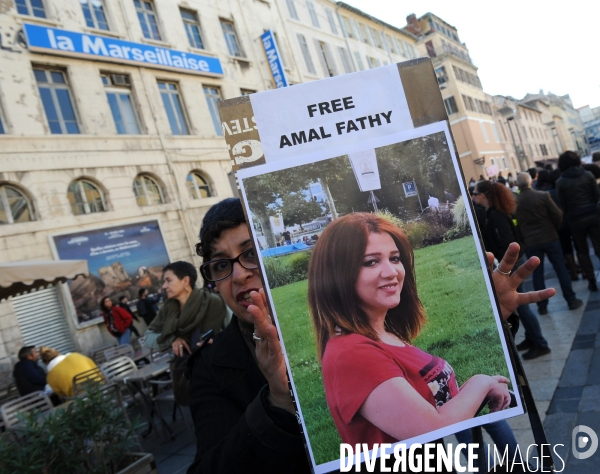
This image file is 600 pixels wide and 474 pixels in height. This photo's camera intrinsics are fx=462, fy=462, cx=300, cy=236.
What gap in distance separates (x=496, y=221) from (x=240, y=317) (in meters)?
4.82

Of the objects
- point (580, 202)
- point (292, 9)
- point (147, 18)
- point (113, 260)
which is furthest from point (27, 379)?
point (292, 9)

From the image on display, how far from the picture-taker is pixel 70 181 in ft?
44.0

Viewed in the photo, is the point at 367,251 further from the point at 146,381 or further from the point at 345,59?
the point at 345,59

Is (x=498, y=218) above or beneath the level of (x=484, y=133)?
beneath

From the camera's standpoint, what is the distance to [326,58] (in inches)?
1125

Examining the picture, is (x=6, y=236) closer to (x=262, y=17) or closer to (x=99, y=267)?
(x=99, y=267)

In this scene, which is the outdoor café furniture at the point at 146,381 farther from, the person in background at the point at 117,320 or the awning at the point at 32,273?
the person in background at the point at 117,320

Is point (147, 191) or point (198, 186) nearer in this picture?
point (147, 191)

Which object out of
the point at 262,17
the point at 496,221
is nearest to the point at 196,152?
the point at 262,17

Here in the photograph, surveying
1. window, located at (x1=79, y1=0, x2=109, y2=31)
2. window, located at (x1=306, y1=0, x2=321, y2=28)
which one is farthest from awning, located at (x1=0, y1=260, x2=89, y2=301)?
window, located at (x1=306, y1=0, x2=321, y2=28)

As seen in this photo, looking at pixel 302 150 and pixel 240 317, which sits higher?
pixel 302 150

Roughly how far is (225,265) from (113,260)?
1329 cm

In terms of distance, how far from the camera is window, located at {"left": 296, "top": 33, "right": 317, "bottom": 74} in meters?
25.8

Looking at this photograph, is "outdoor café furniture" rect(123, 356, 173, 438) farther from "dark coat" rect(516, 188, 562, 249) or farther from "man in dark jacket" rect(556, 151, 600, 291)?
"man in dark jacket" rect(556, 151, 600, 291)
